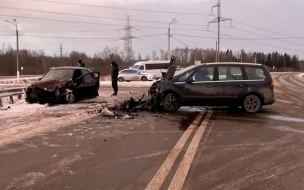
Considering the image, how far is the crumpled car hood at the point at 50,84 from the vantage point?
1447 centimetres

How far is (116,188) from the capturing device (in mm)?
4582

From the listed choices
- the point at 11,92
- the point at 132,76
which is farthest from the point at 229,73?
the point at 132,76

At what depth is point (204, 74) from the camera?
12.0 meters

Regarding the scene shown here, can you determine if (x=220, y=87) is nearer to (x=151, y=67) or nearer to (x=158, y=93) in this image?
(x=158, y=93)

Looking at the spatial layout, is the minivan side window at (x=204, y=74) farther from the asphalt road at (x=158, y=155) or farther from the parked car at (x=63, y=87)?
the parked car at (x=63, y=87)

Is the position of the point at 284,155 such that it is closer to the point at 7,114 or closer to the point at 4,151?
the point at 4,151

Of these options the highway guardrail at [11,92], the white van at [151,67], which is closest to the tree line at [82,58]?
the white van at [151,67]

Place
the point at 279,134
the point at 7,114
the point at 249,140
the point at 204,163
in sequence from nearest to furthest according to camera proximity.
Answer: the point at 204,163
the point at 249,140
the point at 279,134
the point at 7,114

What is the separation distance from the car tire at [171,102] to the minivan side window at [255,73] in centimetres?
261

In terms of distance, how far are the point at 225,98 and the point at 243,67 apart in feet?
4.21

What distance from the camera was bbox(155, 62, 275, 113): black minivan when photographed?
1189 centimetres

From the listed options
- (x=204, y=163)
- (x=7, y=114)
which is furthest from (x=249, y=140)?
(x=7, y=114)

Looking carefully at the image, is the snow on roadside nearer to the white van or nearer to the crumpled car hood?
the crumpled car hood

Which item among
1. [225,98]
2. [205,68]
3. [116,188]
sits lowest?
[116,188]
